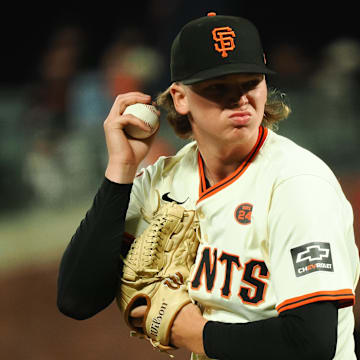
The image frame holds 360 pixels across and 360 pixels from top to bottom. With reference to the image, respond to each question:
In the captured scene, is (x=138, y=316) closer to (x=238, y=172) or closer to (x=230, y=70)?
(x=238, y=172)

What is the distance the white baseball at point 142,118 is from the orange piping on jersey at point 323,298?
68 centimetres

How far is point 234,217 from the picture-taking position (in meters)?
1.82

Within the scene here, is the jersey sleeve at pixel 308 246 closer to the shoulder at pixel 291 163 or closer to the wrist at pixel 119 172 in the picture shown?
the shoulder at pixel 291 163

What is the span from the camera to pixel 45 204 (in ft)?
21.1

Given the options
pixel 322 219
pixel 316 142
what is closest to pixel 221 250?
pixel 322 219

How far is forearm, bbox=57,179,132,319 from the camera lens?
1989 millimetres

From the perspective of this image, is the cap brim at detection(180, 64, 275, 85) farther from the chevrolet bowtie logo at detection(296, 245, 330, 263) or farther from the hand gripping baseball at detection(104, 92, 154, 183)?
the chevrolet bowtie logo at detection(296, 245, 330, 263)

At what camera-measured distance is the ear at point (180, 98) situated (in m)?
1.93

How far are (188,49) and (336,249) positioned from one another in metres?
0.62

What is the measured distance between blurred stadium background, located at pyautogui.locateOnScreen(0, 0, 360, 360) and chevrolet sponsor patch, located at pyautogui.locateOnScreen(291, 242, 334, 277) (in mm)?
2426

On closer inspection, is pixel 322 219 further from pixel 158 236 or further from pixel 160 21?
pixel 160 21

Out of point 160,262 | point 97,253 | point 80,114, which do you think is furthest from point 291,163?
point 80,114

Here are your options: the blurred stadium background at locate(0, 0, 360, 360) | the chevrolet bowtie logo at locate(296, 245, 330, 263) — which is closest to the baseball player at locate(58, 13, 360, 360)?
the chevrolet bowtie logo at locate(296, 245, 330, 263)

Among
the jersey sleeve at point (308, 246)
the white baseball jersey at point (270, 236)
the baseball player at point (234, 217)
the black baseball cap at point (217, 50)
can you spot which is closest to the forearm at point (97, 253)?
the baseball player at point (234, 217)
